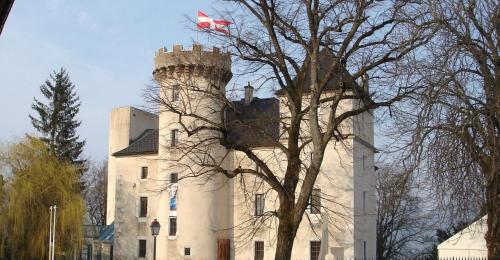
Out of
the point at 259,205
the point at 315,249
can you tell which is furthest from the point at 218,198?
the point at 315,249

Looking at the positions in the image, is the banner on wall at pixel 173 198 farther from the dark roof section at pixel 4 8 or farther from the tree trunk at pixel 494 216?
the dark roof section at pixel 4 8

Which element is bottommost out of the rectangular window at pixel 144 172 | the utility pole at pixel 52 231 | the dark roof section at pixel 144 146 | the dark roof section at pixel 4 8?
the utility pole at pixel 52 231

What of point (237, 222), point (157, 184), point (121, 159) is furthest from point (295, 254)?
point (121, 159)

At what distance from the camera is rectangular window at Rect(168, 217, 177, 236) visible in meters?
44.8

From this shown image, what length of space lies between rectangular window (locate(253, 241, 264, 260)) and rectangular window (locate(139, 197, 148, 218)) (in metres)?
9.23

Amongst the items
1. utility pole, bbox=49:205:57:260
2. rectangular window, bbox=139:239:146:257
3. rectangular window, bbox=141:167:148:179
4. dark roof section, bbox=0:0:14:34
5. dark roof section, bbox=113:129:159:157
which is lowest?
rectangular window, bbox=139:239:146:257

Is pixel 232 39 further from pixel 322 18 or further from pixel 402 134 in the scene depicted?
pixel 402 134

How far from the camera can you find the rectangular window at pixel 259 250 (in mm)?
43625

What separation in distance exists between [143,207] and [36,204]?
28.9 feet

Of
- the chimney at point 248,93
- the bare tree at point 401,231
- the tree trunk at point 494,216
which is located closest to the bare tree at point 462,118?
the tree trunk at point 494,216

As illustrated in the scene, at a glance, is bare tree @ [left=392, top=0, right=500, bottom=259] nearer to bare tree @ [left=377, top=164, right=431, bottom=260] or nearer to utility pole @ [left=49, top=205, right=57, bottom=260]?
utility pole @ [left=49, top=205, right=57, bottom=260]

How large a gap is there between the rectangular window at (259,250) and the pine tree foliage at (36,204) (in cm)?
1243

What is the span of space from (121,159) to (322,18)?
34.0 meters

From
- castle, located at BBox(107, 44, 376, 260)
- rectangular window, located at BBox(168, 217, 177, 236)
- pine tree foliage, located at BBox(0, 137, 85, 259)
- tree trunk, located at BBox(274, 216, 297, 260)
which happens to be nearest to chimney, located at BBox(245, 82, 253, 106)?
castle, located at BBox(107, 44, 376, 260)
